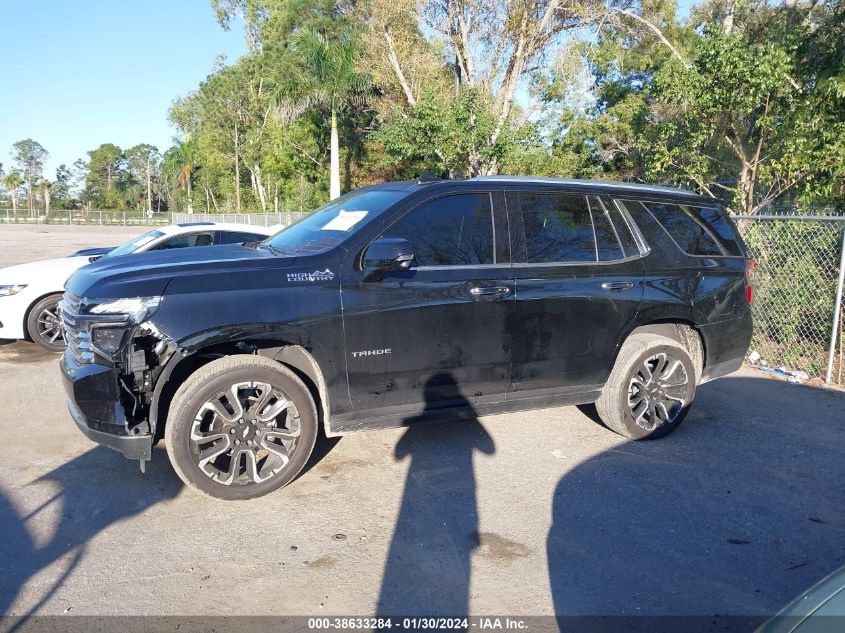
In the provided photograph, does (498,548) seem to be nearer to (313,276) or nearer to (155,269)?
(313,276)

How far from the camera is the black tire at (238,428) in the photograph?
12.6 feet

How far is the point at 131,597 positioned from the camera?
3.09 m

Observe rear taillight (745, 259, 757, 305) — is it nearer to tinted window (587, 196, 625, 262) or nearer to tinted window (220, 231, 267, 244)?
tinted window (587, 196, 625, 262)

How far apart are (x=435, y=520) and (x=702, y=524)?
1.63m

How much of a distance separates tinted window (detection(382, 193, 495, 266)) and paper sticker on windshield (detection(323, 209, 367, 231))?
31 centimetres

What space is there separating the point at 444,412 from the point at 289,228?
1.99 meters

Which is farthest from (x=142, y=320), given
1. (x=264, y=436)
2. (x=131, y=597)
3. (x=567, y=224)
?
(x=567, y=224)

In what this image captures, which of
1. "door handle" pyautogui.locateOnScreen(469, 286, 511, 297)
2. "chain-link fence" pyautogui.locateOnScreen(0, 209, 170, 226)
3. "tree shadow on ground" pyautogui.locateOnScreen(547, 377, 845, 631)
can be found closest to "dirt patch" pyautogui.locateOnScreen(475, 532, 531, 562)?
"tree shadow on ground" pyautogui.locateOnScreen(547, 377, 845, 631)

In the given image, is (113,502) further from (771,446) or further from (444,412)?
(771,446)

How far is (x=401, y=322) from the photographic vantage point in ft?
13.9

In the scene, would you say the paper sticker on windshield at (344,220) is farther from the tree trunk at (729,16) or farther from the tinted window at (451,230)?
the tree trunk at (729,16)

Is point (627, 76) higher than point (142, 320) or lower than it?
higher

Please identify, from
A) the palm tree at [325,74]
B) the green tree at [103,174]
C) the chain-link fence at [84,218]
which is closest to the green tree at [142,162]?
the green tree at [103,174]

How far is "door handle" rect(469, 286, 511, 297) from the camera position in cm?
442
